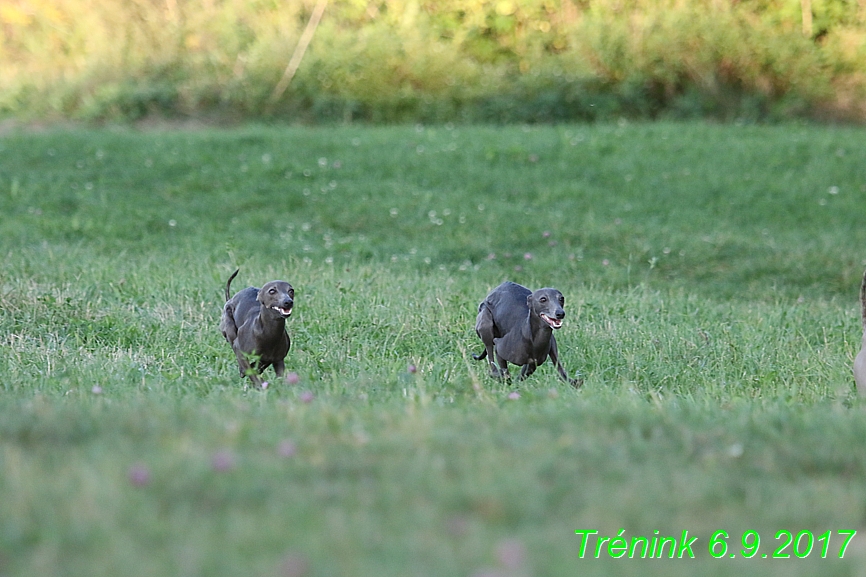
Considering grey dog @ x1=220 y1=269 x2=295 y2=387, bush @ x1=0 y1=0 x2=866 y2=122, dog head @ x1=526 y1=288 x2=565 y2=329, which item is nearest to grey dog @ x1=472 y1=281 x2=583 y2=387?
dog head @ x1=526 y1=288 x2=565 y2=329

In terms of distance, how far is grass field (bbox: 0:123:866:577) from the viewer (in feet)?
9.64

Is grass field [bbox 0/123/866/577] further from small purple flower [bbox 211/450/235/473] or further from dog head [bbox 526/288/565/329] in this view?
dog head [bbox 526/288/565/329]

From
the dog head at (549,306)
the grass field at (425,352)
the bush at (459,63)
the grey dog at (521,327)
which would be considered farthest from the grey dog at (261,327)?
the bush at (459,63)

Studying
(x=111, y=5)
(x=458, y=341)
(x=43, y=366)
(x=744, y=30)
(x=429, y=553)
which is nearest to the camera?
(x=429, y=553)

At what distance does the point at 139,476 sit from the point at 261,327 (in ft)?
8.65

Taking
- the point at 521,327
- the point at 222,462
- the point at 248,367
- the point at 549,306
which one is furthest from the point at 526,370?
the point at 222,462

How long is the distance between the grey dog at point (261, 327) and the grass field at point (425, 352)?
0.20 metres

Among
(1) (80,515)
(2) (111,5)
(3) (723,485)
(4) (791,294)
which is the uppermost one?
(2) (111,5)

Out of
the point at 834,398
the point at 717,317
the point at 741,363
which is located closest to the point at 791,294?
the point at 717,317

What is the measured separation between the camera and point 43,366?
20.2ft

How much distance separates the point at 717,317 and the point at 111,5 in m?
16.4

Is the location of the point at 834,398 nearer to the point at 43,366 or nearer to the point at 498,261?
the point at 43,366

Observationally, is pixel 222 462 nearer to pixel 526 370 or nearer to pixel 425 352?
pixel 526 370

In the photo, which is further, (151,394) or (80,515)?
(151,394)
